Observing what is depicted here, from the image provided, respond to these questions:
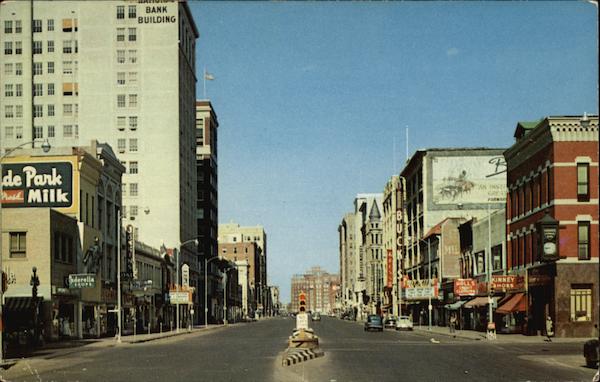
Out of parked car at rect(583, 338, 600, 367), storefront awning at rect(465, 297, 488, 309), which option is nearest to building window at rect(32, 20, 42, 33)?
storefront awning at rect(465, 297, 488, 309)

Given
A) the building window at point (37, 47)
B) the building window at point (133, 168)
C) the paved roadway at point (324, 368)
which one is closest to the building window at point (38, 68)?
the building window at point (37, 47)

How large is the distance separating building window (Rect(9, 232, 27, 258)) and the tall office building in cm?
5840

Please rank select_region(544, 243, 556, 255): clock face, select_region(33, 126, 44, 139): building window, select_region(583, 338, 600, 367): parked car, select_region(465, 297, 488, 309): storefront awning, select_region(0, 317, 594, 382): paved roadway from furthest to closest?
1. select_region(33, 126, 44, 139): building window
2. select_region(465, 297, 488, 309): storefront awning
3. select_region(544, 243, 556, 255): clock face
4. select_region(583, 338, 600, 367): parked car
5. select_region(0, 317, 594, 382): paved roadway

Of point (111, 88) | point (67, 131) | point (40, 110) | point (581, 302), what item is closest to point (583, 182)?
point (581, 302)

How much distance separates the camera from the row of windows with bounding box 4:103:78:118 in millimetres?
117188

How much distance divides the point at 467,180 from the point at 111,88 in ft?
176

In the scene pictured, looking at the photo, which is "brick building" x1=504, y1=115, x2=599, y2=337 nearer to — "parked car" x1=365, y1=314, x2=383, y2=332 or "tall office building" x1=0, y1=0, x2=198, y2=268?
"parked car" x1=365, y1=314, x2=383, y2=332

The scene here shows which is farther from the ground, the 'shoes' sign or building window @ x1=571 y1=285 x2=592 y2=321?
the 'shoes' sign

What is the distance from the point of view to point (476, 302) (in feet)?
247

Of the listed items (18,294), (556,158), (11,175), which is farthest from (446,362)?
(11,175)

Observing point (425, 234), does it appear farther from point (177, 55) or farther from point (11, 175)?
point (11, 175)

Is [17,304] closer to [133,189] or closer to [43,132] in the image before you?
[133,189]

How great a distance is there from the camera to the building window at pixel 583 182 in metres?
55.3

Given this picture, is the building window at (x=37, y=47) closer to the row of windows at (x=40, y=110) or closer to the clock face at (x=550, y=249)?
the row of windows at (x=40, y=110)
